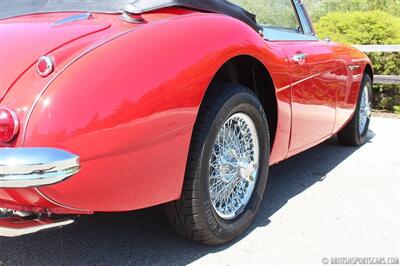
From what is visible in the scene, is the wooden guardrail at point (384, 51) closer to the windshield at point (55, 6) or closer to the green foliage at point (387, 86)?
the green foliage at point (387, 86)

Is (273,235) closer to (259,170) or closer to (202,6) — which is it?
(259,170)

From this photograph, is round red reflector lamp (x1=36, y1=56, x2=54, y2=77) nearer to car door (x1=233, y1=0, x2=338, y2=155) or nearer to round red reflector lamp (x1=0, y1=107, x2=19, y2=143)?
round red reflector lamp (x1=0, y1=107, x2=19, y2=143)

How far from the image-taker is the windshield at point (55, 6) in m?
2.77

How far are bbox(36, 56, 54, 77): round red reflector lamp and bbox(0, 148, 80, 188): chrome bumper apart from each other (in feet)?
1.11

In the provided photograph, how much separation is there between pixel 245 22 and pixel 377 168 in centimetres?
223

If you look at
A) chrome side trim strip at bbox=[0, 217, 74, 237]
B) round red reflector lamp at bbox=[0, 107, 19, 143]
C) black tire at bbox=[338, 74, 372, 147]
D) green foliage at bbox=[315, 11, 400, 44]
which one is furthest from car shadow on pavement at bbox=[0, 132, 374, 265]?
green foliage at bbox=[315, 11, 400, 44]

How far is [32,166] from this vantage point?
80.4 inches

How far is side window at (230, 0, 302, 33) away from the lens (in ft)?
12.5

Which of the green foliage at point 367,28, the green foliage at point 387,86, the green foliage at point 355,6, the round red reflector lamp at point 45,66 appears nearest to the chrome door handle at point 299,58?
the round red reflector lamp at point 45,66

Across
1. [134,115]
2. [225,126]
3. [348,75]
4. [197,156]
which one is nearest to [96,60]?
[134,115]

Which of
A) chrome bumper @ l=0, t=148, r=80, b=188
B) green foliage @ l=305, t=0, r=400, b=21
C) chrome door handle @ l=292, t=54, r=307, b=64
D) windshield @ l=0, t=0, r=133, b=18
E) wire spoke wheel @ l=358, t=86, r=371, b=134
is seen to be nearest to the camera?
chrome bumper @ l=0, t=148, r=80, b=188

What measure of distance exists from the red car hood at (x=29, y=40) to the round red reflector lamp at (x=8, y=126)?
0.42ft

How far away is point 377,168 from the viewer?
477cm

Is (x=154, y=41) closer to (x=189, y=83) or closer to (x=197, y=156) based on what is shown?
(x=189, y=83)
